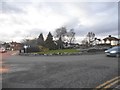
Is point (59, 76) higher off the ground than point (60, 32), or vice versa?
point (60, 32)

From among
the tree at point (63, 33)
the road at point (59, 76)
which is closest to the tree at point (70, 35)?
the tree at point (63, 33)

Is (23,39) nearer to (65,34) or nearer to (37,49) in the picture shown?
(65,34)

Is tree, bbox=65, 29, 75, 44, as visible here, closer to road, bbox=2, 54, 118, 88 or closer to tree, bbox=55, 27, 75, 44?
tree, bbox=55, 27, 75, 44

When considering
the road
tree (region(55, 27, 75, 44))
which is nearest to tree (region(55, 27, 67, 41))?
tree (region(55, 27, 75, 44))

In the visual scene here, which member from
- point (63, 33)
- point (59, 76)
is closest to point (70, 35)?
point (63, 33)

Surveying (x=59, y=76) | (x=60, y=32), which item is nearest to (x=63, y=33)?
(x=60, y=32)

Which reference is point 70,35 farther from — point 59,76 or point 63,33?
point 59,76

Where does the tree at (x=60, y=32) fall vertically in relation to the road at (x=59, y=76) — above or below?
above

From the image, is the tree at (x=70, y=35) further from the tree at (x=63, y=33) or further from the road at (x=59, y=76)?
the road at (x=59, y=76)

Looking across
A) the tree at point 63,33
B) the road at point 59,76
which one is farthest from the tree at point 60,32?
the road at point 59,76

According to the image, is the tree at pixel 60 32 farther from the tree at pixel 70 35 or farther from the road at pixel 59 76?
the road at pixel 59 76

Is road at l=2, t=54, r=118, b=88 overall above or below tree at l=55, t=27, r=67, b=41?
below

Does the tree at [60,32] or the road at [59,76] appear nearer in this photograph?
the road at [59,76]

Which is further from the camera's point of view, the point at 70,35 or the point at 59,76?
the point at 70,35
